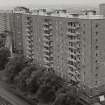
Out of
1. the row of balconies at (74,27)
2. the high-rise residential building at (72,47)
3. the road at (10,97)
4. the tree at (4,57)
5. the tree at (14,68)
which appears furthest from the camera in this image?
the tree at (4,57)

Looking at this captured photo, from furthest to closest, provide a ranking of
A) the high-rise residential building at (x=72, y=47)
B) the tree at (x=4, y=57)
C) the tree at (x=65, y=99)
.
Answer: the tree at (x=4, y=57) < the high-rise residential building at (x=72, y=47) < the tree at (x=65, y=99)

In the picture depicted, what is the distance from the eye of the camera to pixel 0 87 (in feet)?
131

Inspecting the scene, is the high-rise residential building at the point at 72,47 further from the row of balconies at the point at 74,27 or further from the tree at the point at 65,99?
the tree at the point at 65,99

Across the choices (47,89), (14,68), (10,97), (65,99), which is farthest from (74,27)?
(14,68)

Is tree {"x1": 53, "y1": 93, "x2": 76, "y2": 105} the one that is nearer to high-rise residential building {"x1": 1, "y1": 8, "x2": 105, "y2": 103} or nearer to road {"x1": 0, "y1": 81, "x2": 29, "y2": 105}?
high-rise residential building {"x1": 1, "y1": 8, "x2": 105, "y2": 103}

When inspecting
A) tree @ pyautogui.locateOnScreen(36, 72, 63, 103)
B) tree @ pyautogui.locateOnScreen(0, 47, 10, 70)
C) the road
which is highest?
tree @ pyautogui.locateOnScreen(0, 47, 10, 70)

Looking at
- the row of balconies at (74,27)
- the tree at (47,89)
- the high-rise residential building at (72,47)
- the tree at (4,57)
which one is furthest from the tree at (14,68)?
the row of balconies at (74,27)

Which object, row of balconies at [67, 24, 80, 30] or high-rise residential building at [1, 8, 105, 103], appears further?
row of balconies at [67, 24, 80, 30]

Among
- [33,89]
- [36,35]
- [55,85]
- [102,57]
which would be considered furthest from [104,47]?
[36,35]

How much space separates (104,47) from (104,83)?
5.39 m

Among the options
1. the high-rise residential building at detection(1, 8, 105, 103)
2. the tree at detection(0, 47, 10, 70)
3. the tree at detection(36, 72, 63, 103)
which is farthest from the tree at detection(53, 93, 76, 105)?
the tree at detection(0, 47, 10, 70)

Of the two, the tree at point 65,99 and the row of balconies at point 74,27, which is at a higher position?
the row of balconies at point 74,27

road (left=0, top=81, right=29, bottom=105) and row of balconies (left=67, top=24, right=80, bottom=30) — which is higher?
row of balconies (left=67, top=24, right=80, bottom=30)

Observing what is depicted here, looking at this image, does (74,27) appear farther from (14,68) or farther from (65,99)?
(14,68)
